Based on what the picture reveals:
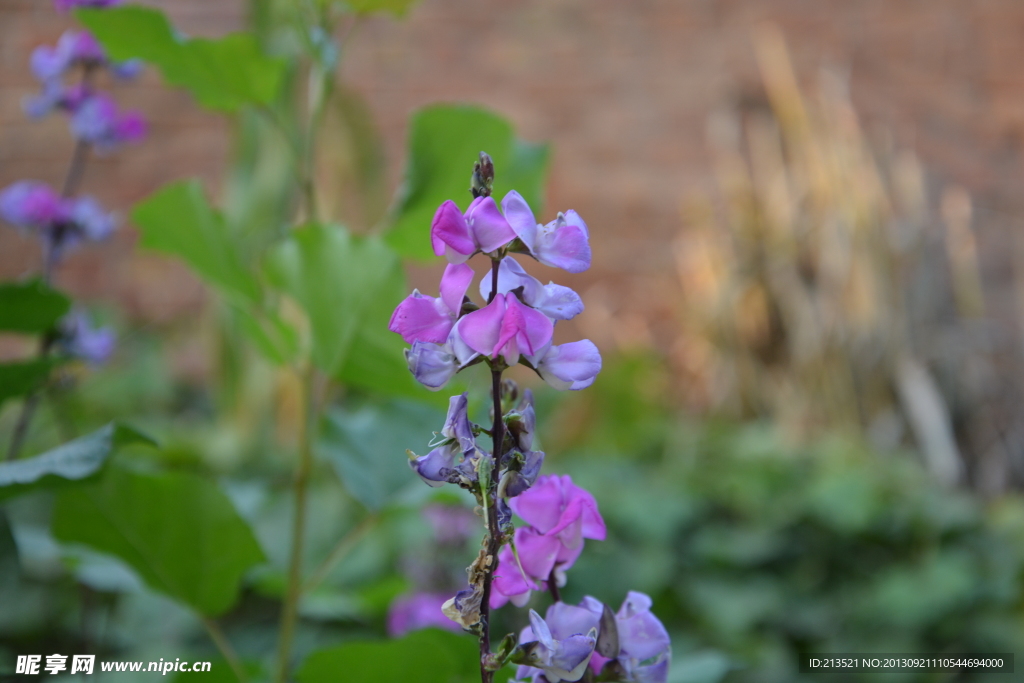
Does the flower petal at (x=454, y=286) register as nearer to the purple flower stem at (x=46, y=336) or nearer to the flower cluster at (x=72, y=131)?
the purple flower stem at (x=46, y=336)

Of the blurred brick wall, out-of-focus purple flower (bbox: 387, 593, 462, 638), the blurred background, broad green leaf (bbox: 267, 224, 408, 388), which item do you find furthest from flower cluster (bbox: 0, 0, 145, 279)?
the blurred brick wall

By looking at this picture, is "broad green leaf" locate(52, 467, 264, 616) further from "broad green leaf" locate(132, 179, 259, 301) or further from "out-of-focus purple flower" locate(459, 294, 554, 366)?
"out-of-focus purple flower" locate(459, 294, 554, 366)

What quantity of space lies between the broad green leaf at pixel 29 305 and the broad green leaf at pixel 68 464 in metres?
0.13

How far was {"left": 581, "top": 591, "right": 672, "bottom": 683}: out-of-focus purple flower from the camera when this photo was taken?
0.91ft

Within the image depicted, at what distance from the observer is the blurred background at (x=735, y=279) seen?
137 cm

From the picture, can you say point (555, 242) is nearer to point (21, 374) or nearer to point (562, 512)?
point (562, 512)

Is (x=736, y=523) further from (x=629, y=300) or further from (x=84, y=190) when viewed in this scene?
(x=84, y=190)

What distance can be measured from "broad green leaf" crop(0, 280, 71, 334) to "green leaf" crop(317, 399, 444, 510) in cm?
19

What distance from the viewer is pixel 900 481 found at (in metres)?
1.52

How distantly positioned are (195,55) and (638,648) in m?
0.45

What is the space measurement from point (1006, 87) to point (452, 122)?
268 centimetres

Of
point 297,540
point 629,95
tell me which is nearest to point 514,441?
point 297,540

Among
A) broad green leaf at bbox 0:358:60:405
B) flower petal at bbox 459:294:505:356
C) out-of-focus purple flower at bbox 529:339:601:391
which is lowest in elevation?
out-of-focus purple flower at bbox 529:339:601:391

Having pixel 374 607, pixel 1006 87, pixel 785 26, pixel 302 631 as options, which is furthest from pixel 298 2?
pixel 1006 87
